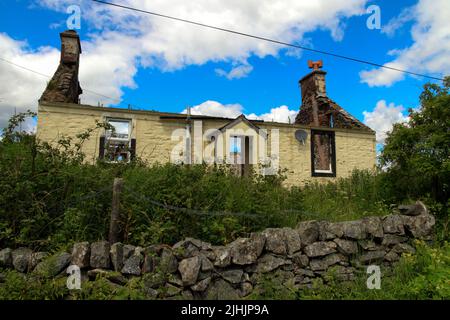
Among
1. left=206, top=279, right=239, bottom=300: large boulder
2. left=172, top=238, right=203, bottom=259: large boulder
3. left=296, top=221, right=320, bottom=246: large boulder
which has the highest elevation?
left=296, top=221, right=320, bottom=246: large boulder

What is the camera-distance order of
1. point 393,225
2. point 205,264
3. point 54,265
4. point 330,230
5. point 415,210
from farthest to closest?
1. point 415,210
2. point 393,225
3. point 330,230
4. point 205,264
5. point 54,265

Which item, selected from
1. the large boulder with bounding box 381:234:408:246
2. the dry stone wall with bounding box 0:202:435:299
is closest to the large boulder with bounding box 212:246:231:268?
the dry stone wall with bounding box 0:202:435:299

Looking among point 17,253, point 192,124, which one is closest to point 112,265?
point 17,253

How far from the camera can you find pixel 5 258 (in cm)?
399

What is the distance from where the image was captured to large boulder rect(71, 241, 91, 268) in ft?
13.1

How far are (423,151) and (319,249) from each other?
373 centimetres

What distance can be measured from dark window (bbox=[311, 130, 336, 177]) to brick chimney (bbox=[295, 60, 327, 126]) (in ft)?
5.80

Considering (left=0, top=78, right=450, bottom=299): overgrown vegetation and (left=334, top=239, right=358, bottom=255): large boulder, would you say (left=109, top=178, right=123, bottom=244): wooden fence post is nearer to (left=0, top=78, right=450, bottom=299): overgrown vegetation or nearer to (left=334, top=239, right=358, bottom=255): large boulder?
(left=0, top=78, right=450, bottom=299): overgrown vegetation

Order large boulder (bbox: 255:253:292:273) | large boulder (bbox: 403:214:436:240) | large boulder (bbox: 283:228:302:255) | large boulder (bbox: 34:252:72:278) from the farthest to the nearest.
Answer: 1. large boulder (bbox: 403:214:436:240)
2. large boulder (bbox: 283:228:302:255)
3. large boulder (bbox: 255:253:292:273)
4. large boulder (bbox: 34:252:72:278)

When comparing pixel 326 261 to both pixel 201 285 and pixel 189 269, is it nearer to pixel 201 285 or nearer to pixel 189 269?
pixel 201 285

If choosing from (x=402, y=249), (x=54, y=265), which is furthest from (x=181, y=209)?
(x=402, y=249)

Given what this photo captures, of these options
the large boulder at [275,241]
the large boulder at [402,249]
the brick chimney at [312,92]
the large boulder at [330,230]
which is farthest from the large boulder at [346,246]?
the brick chimney at [312,92]

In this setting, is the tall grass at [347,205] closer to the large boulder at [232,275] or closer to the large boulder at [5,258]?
the large boulder at [232,275]
